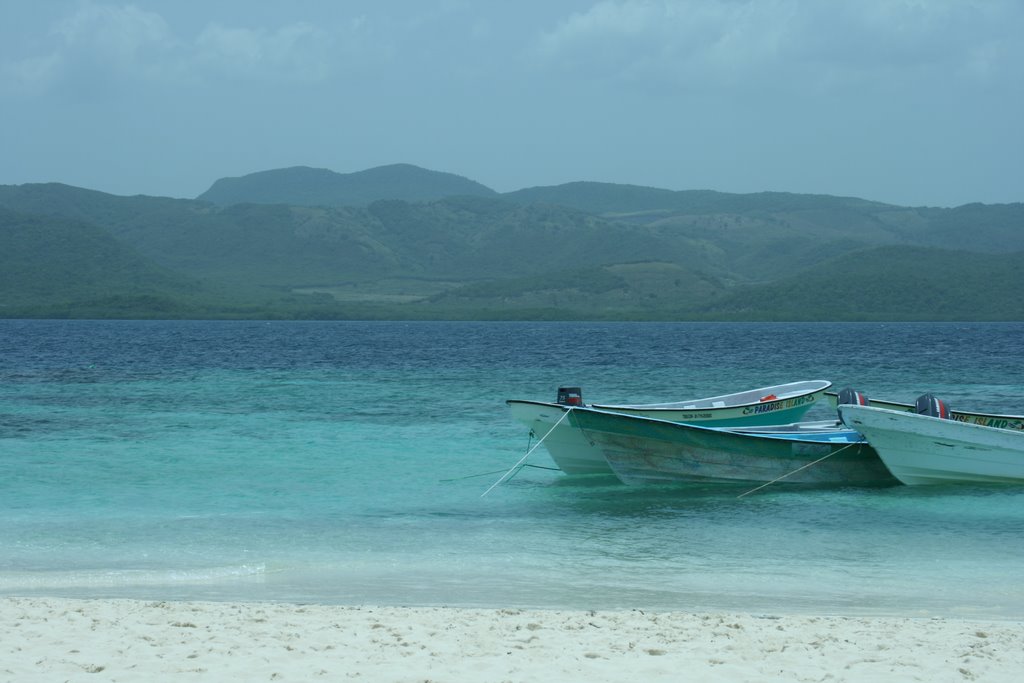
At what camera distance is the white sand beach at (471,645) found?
25.2 ft

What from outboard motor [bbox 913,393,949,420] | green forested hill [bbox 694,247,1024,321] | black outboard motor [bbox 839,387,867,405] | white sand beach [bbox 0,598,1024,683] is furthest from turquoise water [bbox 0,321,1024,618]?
green forested hill [bbox 694,247,1024,321]

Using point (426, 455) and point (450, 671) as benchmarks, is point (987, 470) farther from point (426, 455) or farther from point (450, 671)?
point (450, 671)

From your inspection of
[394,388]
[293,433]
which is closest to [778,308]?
[394,388]

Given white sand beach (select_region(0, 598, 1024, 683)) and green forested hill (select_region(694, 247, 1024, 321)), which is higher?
green forested hill (select_region(694, 247, 1024, 321))

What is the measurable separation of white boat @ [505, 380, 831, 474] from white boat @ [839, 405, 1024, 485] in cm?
241

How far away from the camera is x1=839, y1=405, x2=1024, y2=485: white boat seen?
16.5 metres

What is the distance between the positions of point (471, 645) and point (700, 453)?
29.1ft

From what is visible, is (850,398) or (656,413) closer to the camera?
(850,398)

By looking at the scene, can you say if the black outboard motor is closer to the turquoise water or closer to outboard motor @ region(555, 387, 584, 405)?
the turquoise water

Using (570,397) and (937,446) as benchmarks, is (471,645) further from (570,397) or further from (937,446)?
(937,446)

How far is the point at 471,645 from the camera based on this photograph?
842 cm

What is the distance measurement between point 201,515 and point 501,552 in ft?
15.1

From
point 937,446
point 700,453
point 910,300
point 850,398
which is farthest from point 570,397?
point 910,300

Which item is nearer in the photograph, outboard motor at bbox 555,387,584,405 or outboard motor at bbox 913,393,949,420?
outboard motor at bbox 555,387,584,405
